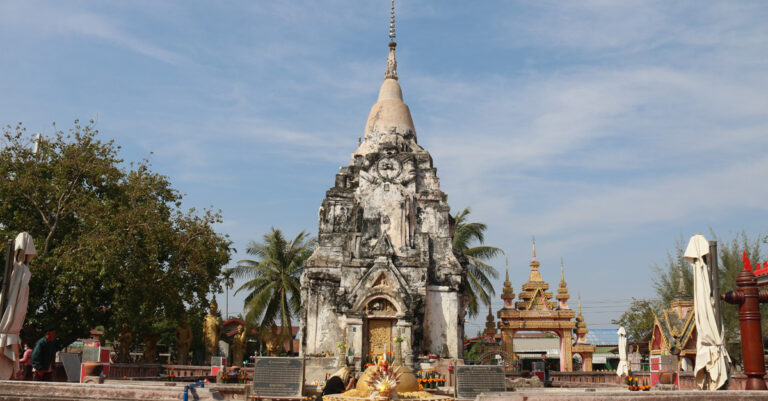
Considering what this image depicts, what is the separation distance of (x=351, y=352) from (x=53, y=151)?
12391 millimetres

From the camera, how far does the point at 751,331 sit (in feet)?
33.7

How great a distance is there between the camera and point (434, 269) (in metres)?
25.8

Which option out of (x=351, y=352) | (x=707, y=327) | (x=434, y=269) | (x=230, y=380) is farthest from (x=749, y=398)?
(x=434, y=269)

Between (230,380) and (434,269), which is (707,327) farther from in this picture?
(434,269)

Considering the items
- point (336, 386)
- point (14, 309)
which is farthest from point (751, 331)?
point (14, 309)

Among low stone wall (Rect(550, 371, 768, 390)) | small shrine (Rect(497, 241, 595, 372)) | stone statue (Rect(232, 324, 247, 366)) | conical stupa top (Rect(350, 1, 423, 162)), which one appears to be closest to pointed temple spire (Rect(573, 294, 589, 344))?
small shrine (Rect(497, 241, 595, 372))

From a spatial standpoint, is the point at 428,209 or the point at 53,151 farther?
the point at 428,209

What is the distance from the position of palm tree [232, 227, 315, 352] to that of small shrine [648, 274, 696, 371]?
17.2m

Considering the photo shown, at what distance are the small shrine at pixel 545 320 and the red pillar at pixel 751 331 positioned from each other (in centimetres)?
2028

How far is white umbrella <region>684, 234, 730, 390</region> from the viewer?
35.8ft

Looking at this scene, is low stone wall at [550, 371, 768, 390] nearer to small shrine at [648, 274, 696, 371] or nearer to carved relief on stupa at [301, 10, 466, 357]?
small shrine at [648, 274, 696, 371]

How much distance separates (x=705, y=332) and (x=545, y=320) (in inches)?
786

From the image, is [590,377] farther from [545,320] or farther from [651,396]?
[651,396]

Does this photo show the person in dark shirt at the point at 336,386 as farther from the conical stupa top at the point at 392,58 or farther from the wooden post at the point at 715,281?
the conical stupa top at the point at 392,58
